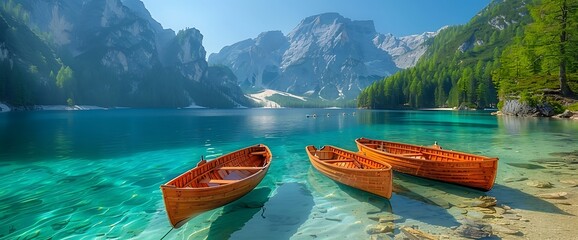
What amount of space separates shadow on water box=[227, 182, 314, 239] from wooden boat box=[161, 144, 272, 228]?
1443 mm

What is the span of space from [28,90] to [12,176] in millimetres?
174826

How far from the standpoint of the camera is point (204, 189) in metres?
11.3

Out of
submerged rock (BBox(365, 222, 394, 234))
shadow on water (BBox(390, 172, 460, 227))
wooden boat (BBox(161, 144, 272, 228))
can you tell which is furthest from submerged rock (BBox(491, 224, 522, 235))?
wooden boat (BBox(161, 144, 272, 228))

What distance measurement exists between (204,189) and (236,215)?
9.35 ft

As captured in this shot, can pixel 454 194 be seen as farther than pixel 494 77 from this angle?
No

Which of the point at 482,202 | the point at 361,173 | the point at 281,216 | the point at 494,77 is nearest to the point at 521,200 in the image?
the point at 482,202

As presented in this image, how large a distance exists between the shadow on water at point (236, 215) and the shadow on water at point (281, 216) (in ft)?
0.83

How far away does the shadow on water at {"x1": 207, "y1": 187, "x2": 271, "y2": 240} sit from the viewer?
38.6 feet

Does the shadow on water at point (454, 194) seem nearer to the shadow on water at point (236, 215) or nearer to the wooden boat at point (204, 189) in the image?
the shadow on water at point (236, 215)

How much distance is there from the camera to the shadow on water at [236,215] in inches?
464

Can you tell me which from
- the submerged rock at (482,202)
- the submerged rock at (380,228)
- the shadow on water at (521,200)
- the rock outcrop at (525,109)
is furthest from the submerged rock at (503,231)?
the rock outcrop at (525,109)

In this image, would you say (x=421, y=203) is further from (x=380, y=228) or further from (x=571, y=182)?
(x=571, y=182)

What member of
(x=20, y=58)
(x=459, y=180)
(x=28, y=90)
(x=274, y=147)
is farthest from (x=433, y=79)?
(x=20, y=58)

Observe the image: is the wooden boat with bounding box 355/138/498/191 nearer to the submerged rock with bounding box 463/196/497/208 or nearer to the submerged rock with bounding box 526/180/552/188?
the submerged rock with bounding box 463/196/497/208
